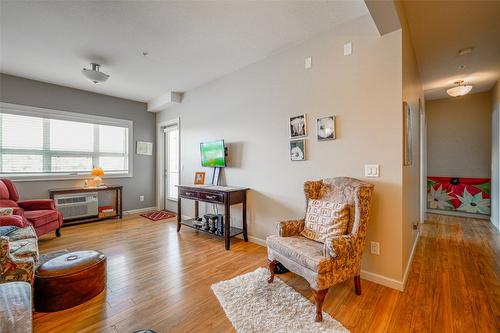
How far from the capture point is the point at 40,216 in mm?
3123

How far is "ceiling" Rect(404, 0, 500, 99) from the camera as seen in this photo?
2.23 metres

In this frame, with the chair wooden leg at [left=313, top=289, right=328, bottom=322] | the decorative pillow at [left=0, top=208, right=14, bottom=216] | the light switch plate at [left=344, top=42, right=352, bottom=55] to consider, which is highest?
the light switch plate at [left=344, top=42, right=352, bottom=55]

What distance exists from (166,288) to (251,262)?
977mm

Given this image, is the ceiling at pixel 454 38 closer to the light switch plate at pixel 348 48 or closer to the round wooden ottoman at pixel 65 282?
the light switch plate at pixel 348 48

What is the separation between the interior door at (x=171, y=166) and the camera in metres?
5.26

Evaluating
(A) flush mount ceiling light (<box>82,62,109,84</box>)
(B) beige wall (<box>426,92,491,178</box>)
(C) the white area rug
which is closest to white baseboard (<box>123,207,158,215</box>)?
(A) flush mount ceiling light (<box>82,62,109,84</box>)

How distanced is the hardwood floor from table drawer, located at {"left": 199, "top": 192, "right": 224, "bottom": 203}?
65cm

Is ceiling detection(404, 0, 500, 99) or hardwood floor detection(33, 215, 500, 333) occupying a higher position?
ceiling detection(404, 0, 500, 99)

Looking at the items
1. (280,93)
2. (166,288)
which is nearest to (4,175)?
(166,288)

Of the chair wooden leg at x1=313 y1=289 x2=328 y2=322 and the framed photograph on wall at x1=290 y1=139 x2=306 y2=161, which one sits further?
the framed photograph on wall at x1=290 y1=139 x2=306 y2=161

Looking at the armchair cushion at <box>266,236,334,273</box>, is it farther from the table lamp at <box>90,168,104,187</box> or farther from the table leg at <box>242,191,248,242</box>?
the table lamp at <box>90,168,104,187</box>

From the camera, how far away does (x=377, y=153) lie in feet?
7.18

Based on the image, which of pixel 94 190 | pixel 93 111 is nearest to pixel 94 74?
pixel 93 111

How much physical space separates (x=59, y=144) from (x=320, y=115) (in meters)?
4.88
